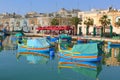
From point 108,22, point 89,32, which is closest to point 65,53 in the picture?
point 108,22

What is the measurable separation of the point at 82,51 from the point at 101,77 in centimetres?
1074

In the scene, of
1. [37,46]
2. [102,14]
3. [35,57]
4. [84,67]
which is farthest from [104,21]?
[84,67]

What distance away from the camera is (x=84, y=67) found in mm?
43094

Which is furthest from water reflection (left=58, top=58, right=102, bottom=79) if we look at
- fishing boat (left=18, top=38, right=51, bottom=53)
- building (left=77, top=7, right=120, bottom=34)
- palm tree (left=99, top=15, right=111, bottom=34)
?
building (left=77, top=7, right=120, bottom=34)

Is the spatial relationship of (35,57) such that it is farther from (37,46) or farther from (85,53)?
(85,53)

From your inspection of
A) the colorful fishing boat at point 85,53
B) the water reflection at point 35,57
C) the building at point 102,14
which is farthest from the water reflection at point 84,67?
the building at point 102,14

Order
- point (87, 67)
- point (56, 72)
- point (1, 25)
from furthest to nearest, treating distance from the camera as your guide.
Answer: point (1, 25), point (87, 67), point (56, 72)

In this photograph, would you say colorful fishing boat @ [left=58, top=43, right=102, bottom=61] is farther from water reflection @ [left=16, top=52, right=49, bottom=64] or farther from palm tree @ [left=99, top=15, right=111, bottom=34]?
palm tree @ [left=99, top=15, right=111, bottom=34]

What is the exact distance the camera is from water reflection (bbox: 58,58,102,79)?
39.2 metres

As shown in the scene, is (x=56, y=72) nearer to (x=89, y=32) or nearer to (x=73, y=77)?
(x=73, y=77)

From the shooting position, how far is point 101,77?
36188 millimetres

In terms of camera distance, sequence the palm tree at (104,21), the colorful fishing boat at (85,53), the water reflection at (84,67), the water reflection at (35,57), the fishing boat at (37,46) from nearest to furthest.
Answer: the water reflection at (84,67), the colorful fishing boat at (85,53), the water reflection at (35,57), the fishing boat at (37,46), the palm tree at (104,21)

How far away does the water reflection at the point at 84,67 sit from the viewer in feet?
128

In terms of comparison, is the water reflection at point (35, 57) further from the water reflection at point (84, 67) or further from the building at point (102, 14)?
the building at point (102, 14)
